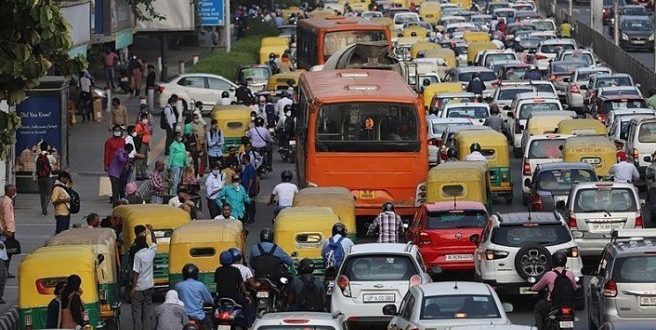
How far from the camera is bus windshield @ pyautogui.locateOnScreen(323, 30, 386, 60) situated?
54.0 m

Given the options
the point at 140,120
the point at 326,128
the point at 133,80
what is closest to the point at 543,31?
the point at 133,80

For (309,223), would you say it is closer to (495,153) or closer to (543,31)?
(495,153)

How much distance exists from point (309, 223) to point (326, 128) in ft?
23.4

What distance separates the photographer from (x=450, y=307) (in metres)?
21.4

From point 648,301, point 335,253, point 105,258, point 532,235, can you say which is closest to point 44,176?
point 335,253

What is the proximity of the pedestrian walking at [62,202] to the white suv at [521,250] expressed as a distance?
8692mm

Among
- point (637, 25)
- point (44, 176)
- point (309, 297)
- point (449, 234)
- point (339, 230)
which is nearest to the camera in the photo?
point (309, 297)

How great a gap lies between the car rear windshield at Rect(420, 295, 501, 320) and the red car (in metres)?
7.36

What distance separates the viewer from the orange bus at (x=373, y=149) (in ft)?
115

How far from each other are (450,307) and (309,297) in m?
2.99

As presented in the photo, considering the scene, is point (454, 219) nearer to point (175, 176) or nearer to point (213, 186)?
point (213, 186)

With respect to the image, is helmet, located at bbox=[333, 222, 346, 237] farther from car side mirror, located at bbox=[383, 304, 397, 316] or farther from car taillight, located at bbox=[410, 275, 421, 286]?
car side mirror, located at bbox=[383, 304, 397, 316]

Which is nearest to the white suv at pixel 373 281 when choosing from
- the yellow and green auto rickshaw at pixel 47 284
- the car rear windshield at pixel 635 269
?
the car rear windshield at pixel 635 269

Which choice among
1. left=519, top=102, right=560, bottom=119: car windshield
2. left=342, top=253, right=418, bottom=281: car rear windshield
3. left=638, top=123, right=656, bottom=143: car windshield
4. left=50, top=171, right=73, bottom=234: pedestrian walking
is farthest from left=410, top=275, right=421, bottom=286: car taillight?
left=519, top=102, right=560, bottom=119: car windshield
